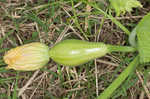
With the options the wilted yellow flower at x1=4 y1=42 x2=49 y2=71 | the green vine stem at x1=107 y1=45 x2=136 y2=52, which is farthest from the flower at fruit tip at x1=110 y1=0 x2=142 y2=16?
the wilted yellow flower at x1=4 y1=42 x2=49 y2=71

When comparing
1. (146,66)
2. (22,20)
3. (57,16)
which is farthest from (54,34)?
(146,66)

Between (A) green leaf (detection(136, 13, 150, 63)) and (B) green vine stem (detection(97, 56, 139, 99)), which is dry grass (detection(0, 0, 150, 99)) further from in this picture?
(A) green leaf (detection(136, 13, 150, 63))

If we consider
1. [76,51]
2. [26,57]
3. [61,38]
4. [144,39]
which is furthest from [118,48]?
[26,57]

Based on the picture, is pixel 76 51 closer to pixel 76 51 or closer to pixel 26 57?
pixel 76 51

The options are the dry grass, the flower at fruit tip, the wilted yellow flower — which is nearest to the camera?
the flower at fruit tip

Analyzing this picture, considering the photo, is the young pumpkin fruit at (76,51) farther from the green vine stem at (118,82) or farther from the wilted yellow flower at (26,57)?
the green vine stem at (118,82)

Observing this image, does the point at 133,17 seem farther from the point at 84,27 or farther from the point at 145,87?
Answer: the point at 145,87
